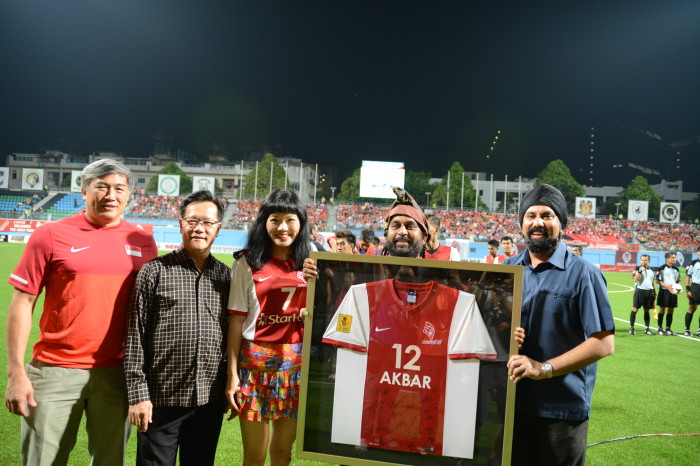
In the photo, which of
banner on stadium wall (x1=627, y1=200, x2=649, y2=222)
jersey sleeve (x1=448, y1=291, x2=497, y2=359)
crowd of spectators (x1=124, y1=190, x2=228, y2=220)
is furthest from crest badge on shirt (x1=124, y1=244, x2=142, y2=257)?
banner on stadium wall (x1=627, y1=200, x2=649, y2=222)

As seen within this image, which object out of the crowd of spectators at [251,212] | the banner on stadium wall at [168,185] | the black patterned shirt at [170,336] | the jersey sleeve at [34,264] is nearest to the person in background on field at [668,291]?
the black patterned shirt at [170,336]

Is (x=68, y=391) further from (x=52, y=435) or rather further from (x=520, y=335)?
(x=520, y=335)

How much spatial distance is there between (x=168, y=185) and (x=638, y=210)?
61.8m

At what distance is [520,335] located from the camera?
2283 millimetres

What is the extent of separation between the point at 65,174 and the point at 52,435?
90.6 m

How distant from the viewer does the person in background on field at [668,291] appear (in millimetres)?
11594

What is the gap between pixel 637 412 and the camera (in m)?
6.01

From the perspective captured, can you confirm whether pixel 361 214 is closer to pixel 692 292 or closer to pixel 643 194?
pixel 692 292

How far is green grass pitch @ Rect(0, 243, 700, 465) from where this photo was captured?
15.0 feet

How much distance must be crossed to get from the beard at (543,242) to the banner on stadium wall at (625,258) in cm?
3562

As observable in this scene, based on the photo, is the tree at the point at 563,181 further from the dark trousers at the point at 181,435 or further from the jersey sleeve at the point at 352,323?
the dark trousers at the point at 181,435

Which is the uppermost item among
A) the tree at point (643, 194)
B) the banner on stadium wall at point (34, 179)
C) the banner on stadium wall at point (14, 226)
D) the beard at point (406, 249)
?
the tree at point (643, 194)

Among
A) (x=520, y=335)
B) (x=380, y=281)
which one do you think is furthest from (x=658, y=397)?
(x=380, y=281)

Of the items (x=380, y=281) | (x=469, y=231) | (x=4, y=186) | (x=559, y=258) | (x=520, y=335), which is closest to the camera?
(x=520, y=335)
